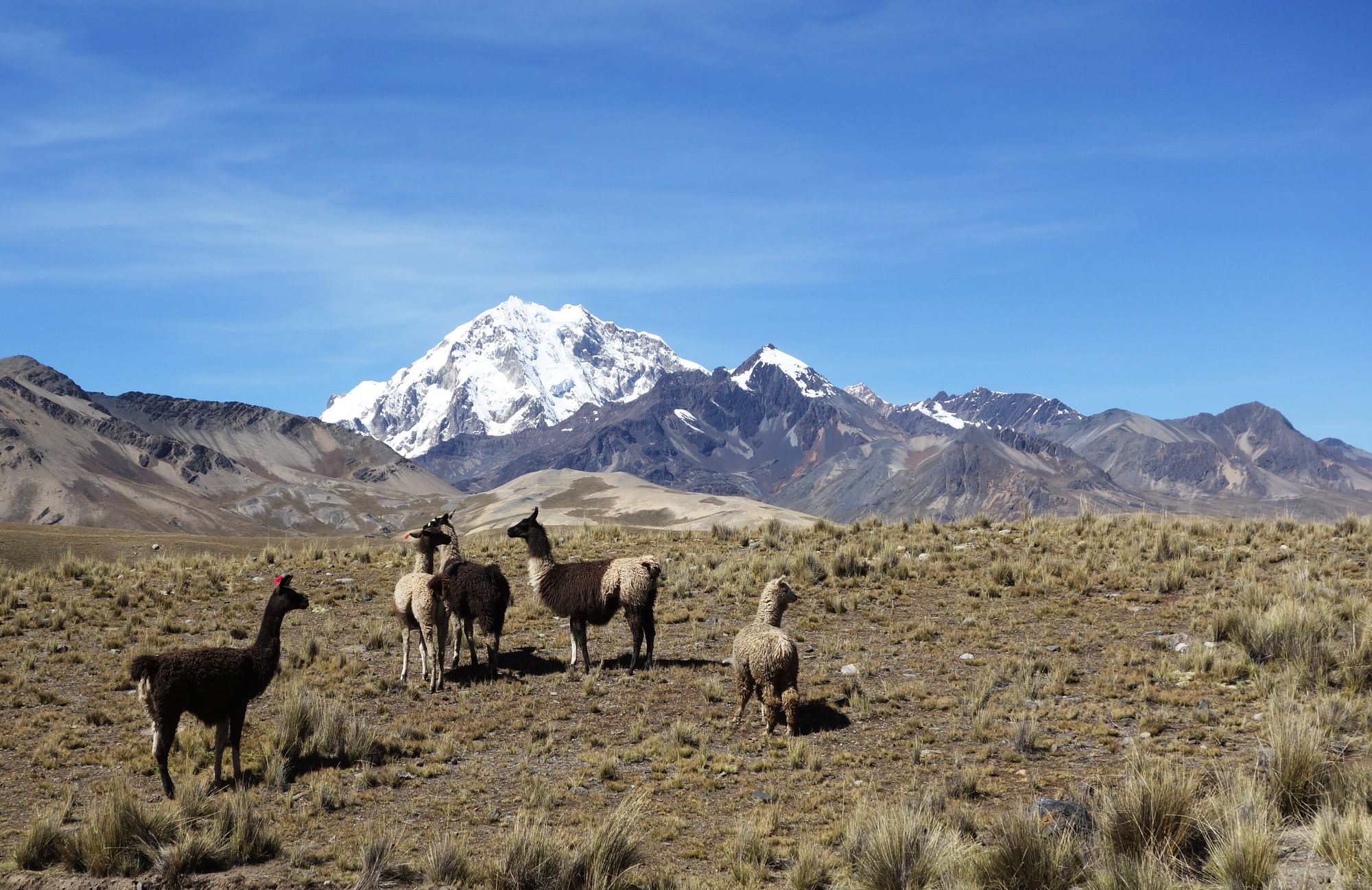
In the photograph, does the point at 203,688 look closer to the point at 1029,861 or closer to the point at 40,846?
the point at 40,846

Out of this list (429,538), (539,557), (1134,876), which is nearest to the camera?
(1134,876)

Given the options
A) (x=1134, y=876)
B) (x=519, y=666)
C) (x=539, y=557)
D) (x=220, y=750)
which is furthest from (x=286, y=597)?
(x=1134, y=876)

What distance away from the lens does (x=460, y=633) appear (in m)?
16.3

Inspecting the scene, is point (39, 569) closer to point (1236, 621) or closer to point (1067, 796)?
point (1067, 796)

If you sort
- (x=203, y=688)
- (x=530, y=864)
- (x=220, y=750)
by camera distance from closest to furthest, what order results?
(x=530, y=864), (x=203, y=688), (x=220, y=750)

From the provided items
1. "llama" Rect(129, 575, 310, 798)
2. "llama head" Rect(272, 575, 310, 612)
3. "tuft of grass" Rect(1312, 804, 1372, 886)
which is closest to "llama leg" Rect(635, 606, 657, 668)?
"llama head" Rect(272, 575, 310, 612)

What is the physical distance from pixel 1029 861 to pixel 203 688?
8788mm

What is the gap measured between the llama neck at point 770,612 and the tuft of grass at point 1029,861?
572 centimetres

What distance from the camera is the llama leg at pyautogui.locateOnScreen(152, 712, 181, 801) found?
411 inches

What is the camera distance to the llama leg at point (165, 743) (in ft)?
34.3

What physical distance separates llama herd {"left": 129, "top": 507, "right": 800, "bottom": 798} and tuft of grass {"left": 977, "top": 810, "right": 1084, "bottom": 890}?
15.1ft

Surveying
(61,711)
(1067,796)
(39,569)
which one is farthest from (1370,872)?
(39,569)

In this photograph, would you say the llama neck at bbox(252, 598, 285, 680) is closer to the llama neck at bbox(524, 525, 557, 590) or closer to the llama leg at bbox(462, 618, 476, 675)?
the llama leg at bbox(462, 618, 476, 675)

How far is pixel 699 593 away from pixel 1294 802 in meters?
12.9
